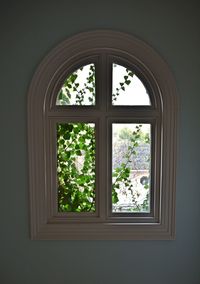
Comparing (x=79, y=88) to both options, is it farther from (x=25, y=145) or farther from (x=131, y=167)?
(x=131, y=167)

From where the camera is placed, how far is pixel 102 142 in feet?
7.37

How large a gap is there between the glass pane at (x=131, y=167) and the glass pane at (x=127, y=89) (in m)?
0.17

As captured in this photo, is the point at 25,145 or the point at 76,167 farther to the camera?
the point at 76,167

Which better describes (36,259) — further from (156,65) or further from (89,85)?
(156,65)

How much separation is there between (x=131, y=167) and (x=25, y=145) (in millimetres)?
811

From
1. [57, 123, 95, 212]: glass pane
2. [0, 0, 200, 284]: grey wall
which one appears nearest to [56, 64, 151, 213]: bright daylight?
[57, 123, 95, 212]: glass pane

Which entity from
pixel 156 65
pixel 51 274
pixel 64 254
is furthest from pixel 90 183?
pixel 156 65

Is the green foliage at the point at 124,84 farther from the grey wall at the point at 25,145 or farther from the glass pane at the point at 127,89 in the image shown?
the grey wall at the point at 25,145

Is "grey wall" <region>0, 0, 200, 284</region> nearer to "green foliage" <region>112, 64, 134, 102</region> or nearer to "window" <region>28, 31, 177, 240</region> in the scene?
"window" <region>28, 31, 177, 240</region>

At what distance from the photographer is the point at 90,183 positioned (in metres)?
2.32

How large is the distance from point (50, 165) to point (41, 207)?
31 centimetres

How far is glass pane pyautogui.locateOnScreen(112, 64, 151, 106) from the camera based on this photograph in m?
2.26

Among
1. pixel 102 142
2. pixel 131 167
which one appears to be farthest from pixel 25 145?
pixel 131 167

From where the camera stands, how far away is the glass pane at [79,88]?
226 centimetres
